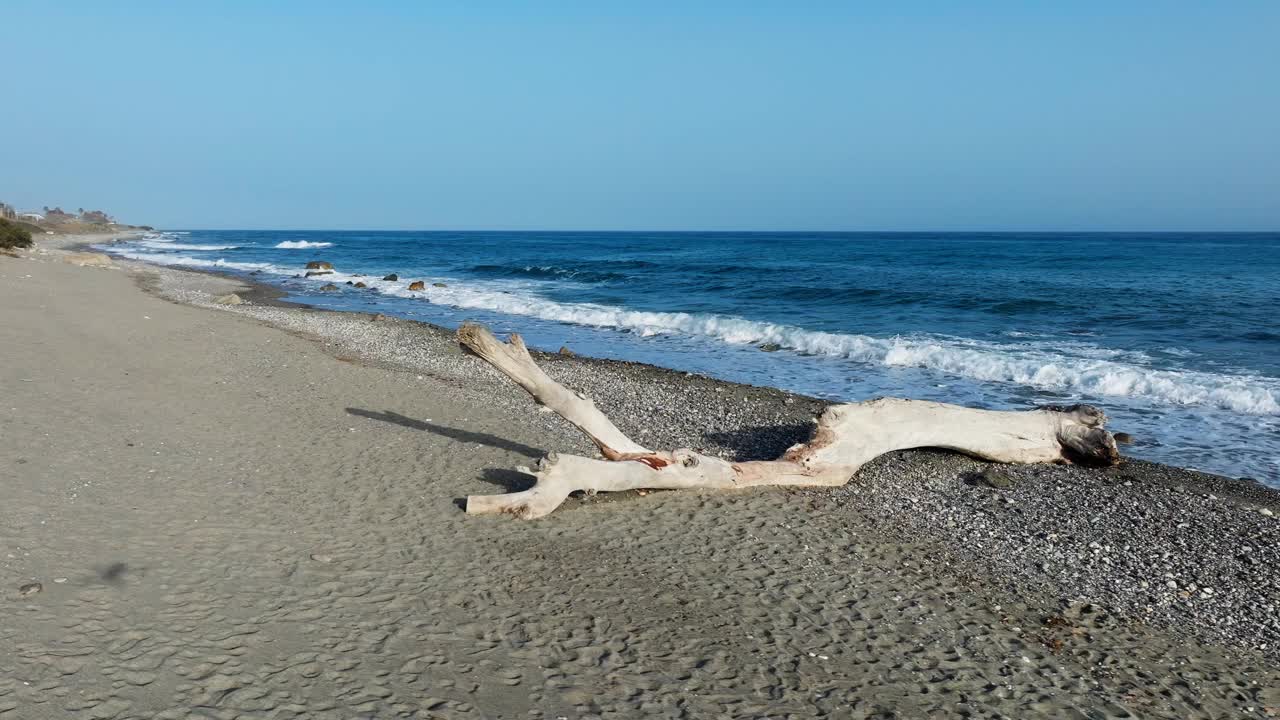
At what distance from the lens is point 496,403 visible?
11211 millimetres

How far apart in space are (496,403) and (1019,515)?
659 cm

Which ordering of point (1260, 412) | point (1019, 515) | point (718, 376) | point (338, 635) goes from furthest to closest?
1. point (718, 376)
2. point (1260, 412)
3. point (1019, 515)
4. point (338, 635)

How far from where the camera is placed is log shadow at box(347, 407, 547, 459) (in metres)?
8.97

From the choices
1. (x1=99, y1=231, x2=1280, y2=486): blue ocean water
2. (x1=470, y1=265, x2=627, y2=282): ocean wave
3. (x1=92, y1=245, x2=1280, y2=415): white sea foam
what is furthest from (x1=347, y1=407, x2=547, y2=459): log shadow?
(x1=470, y1=265, x2=627, y2=282): ocean wave

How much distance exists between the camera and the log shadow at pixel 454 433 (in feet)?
29.4

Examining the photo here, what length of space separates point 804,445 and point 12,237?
40.2 metres

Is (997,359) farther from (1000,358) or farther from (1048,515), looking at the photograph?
(1048,515)

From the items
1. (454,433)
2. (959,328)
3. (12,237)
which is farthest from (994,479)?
(12,237)

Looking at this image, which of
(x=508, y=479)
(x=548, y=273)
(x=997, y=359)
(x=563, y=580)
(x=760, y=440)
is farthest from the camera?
(x=548, y=273)

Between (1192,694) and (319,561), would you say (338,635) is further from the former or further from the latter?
(1192,694)

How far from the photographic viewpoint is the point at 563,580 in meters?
5.72

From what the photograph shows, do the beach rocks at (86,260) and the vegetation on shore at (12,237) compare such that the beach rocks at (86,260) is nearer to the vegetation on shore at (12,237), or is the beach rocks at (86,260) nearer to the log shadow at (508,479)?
the vegetation on shore at (12,237)

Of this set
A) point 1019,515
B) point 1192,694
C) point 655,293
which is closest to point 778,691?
point 1192,694

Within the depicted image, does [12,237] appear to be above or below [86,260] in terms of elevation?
above
